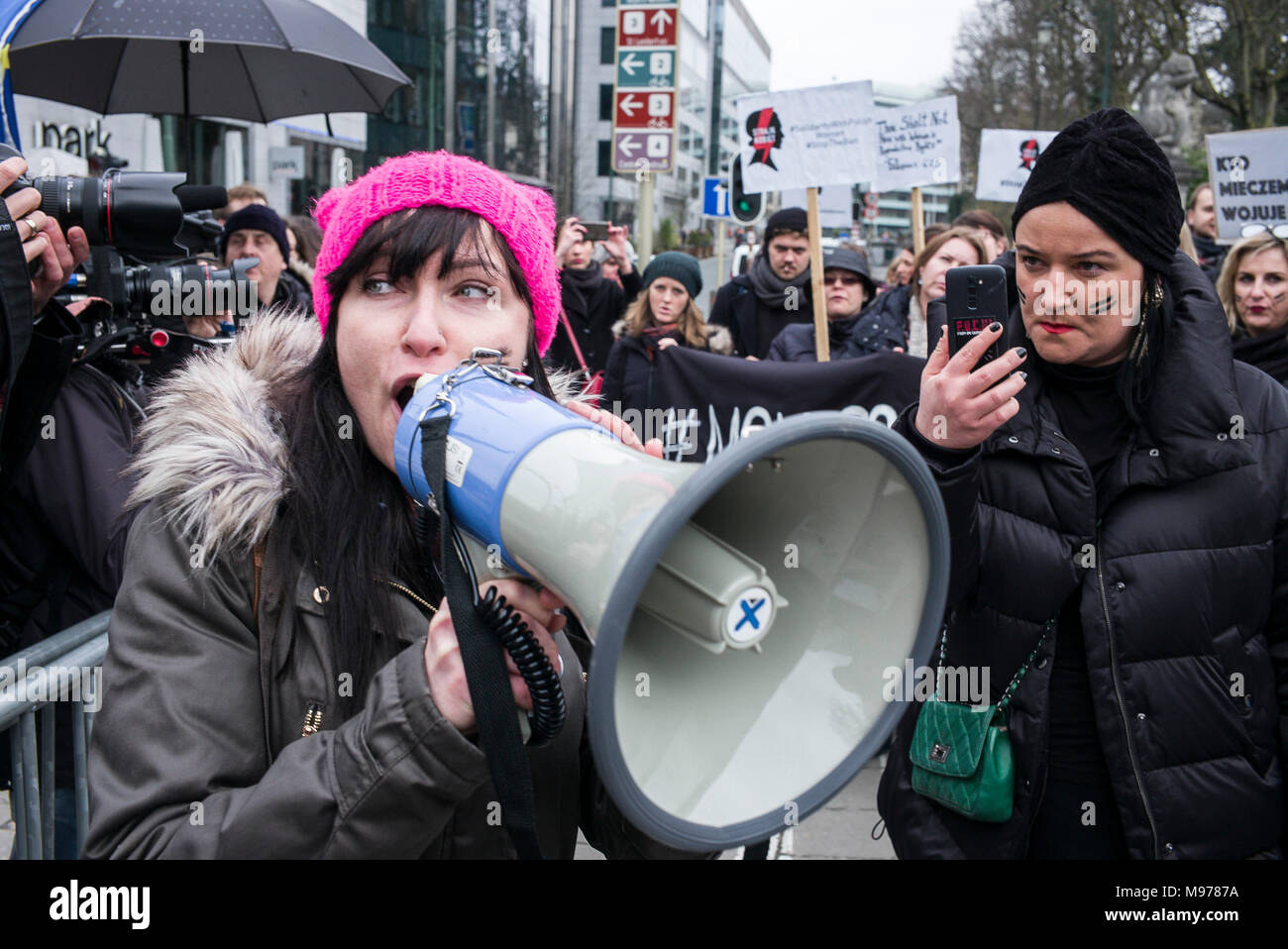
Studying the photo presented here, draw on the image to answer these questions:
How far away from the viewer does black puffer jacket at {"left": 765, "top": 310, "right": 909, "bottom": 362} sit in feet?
17.6

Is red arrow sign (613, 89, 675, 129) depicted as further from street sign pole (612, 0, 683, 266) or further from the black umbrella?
the black umbrella

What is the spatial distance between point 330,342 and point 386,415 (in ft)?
0.61

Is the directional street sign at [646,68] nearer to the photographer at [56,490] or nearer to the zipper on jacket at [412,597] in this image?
the photographer at [56,490]

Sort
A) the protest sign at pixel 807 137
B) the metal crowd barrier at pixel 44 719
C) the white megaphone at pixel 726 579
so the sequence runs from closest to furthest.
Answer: the white megaphone at pixel 726 579
the metal crowd barrier at pixel 44 719
the protest sign at pixel 807 137

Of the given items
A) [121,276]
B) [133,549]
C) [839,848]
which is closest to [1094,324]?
[133,549]

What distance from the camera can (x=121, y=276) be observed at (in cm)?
248

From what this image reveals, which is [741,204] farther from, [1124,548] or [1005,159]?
[1124,548]

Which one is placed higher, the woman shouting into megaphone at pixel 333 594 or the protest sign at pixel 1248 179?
the protest sign at pixel 1248 179

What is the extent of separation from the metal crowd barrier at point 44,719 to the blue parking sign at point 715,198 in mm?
13265

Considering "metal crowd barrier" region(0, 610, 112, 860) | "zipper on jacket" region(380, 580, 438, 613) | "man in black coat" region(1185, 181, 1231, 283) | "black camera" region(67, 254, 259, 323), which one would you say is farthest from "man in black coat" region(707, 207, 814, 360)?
"zipper on jacket" region(380, 580, 438, 613)

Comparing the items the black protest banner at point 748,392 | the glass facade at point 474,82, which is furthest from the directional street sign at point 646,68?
the glass facade at point 474,82

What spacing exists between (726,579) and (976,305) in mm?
861

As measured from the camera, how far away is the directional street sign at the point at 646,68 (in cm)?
881

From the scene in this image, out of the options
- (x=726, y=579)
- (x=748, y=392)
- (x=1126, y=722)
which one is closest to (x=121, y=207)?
(x=726, y=579)
